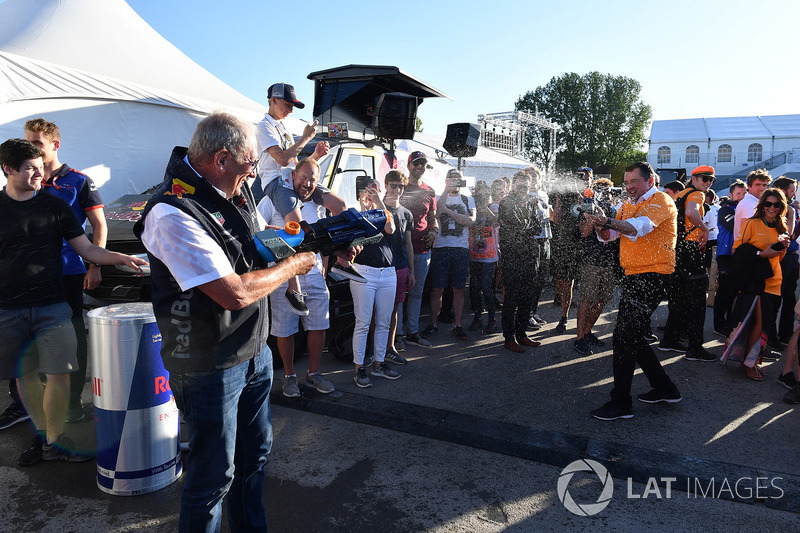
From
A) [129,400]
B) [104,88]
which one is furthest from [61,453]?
[104,88]

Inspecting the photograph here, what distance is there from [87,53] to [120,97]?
2269mm

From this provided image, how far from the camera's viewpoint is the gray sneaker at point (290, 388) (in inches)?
171

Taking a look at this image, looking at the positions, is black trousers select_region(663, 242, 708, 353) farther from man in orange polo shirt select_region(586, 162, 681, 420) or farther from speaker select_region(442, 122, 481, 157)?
speaker select_region(442, 122, 481, 157)

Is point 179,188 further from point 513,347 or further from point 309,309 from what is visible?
point 513,347

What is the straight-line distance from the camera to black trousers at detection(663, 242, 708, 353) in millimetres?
5629

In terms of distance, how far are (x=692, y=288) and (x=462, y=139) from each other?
502cm

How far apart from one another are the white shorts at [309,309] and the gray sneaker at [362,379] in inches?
25.1

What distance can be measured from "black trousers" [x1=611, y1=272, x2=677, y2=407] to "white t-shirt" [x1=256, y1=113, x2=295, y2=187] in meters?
3.15

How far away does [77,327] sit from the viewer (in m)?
3.68

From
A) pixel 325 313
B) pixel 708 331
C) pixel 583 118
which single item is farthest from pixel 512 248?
pixel 583 118

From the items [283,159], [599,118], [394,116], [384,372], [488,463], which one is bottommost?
[488,463]

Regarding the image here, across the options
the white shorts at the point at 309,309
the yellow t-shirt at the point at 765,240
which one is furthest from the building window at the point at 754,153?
the white shorts at the point at 309,309

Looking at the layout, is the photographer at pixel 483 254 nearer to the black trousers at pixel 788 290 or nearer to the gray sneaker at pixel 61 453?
the black trousers at pixel 788 290

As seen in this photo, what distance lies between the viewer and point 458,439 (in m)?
3.70
